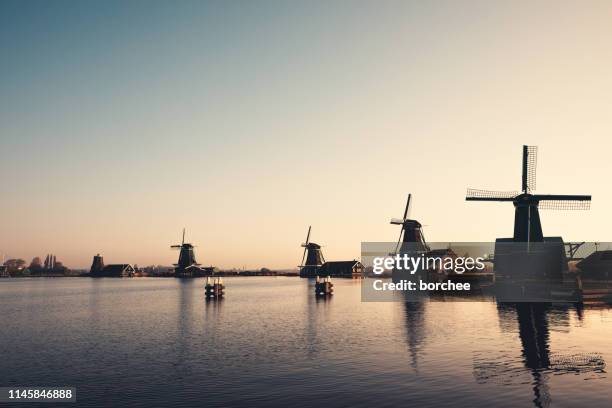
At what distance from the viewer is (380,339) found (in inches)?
1453

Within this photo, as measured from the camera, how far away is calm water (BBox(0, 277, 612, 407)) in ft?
68.9

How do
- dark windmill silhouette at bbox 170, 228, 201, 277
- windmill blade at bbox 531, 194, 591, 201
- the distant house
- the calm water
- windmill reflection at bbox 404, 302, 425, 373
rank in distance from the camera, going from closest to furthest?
the calm water → windmill reflection at bbox 404, 302, 425, 373 → windmill blade at bbox 531, 194, 591, 201 → the distant house → dark windmill silhouette at bbox 170, 228, 201, 277

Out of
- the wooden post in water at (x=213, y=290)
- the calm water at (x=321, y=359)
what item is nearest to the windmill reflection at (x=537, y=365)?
the calm water at (x=321, y=359)

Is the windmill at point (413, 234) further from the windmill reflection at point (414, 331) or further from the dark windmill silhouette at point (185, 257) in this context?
the dark windmill silhouette at point (185, 257)

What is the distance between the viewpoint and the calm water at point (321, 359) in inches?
827

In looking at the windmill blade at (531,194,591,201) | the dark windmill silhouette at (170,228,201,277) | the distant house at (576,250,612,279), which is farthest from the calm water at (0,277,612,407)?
the dark windmill silhouette at (170,228,201,277)

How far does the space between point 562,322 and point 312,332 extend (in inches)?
954

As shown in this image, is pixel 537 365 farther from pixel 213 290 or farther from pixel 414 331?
pixel 213 290

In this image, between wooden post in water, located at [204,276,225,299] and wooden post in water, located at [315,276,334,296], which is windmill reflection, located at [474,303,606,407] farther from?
wooden post in water, located at [204,276,225,299]

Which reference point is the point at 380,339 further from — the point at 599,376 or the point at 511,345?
the point at 599,376

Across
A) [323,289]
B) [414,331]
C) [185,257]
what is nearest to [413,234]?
[323,289]

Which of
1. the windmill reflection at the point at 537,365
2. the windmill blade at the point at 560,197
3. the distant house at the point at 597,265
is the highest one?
the windmill blade at the point at 560,197

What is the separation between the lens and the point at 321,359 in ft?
95.0

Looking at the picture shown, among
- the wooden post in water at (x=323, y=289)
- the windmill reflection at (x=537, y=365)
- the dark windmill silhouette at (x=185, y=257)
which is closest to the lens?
the windmill reflection at (x=537, y=365)
